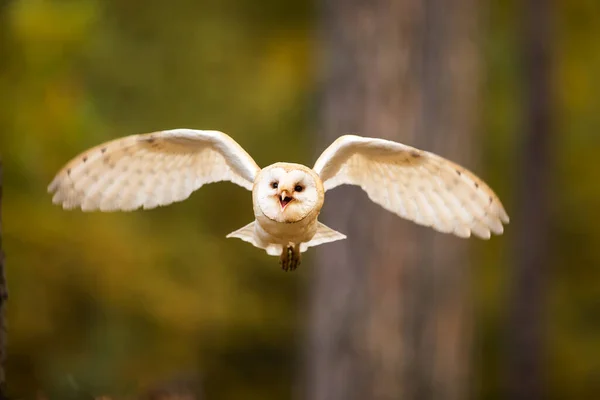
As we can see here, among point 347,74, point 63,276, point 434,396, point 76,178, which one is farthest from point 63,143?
point 76,178

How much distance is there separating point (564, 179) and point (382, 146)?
4.59 meters

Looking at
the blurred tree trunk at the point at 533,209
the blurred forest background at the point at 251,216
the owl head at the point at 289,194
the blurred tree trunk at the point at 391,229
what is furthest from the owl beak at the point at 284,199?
the blurred tree trunk at the point at 533,209

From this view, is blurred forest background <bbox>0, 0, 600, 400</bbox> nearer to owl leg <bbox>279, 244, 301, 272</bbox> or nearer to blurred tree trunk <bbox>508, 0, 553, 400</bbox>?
blurred tree trunk <bbox>508, 0, 553, 400</bbox>

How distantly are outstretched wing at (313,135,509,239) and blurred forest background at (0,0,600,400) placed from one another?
0.64 m

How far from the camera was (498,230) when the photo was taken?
497 millimetres

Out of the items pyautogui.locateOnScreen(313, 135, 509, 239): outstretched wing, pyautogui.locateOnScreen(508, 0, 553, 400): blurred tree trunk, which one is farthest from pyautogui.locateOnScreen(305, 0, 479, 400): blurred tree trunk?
pyautogui.locateOnScreen(313, 135, 509, 239): outstretched wing

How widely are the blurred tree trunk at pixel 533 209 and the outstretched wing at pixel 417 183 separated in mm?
3459

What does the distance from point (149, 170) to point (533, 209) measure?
3597 mm

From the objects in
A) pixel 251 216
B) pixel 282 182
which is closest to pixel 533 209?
pixel 251 216

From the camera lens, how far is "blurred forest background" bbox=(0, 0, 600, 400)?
2.46m

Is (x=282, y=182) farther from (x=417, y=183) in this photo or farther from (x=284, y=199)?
(x=417, y=183)

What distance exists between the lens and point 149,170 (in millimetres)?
533

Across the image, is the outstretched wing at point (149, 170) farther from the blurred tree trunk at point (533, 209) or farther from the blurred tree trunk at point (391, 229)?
the blurred tree trunk at point (533, 209)

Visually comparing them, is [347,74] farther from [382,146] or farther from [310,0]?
[382,146]
